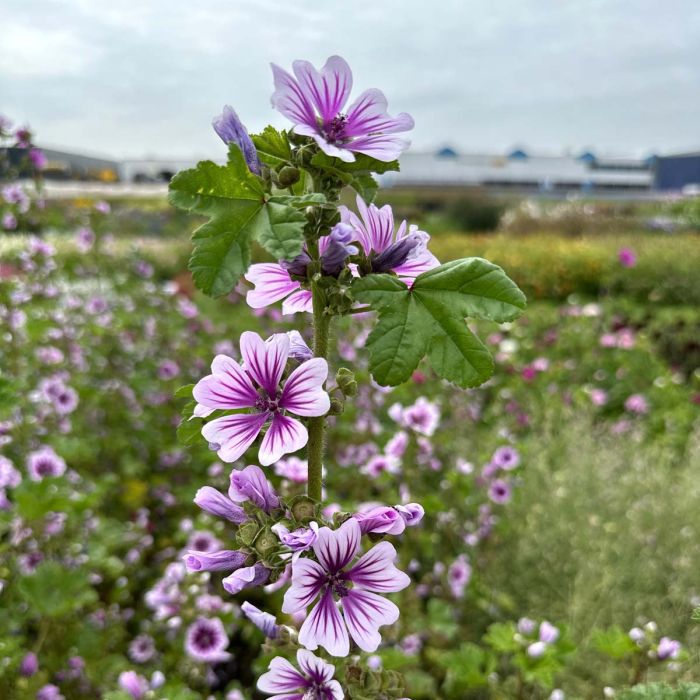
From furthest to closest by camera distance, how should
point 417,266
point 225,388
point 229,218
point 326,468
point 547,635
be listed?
point 326,468 < point 547,635 < point 417,266 < point 225,388 < point 229,218

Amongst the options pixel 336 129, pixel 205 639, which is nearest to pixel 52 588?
pixel 205 639

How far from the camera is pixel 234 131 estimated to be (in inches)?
34.4

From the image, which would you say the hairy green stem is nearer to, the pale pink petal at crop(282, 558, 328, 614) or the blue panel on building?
the pale pink petal at crop(282, 558, 328, 614)

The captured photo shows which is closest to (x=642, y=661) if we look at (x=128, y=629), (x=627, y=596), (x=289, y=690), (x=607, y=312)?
(x=289, y=690)

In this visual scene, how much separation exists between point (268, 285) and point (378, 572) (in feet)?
1.58

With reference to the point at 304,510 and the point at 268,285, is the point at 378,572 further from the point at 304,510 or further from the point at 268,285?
the point at 268,285

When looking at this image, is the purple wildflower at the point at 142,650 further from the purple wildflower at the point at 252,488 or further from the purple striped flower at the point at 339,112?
the purple striped flower at the point at 339,112

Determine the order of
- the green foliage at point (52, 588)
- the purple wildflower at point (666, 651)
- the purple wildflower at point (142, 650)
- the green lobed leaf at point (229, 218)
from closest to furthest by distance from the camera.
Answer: the green lobed leaf at point (229, 218) → the purple wildflower at point (666, 651) → the green foliage at point (52, 588) → the purple wildflower at point (142, 650)

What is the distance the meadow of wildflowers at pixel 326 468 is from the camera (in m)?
0.89

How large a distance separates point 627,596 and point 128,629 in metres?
2.37

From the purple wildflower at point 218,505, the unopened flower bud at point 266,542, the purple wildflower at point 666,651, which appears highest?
the purple wildflower at point 218,505

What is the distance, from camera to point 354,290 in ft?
2.87

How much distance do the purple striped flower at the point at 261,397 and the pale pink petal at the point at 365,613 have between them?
0.83 ft

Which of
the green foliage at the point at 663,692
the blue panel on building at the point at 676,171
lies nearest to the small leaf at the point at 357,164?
the green foliage at the point at 663,692
